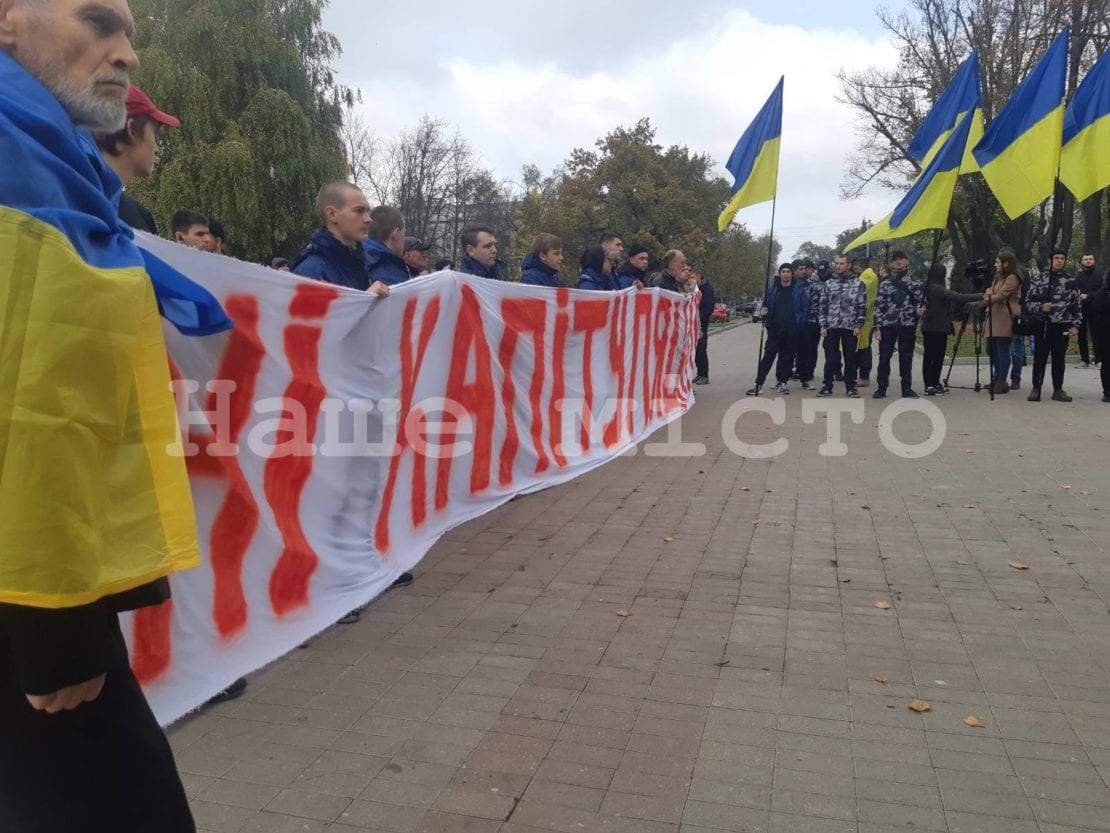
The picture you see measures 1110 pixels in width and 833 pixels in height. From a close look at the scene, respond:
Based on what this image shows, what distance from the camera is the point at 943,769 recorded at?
287 centimetres

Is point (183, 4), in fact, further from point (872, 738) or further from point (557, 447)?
point (872, 738)

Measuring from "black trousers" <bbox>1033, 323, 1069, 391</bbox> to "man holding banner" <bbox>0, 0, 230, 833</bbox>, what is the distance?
12.5m

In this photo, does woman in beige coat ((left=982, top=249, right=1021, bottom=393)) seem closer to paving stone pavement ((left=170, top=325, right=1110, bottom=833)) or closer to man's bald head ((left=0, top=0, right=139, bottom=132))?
paving stone pavement ((left=170, top=325, right=1110, bottom=833))

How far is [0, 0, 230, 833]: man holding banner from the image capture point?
133 centimetres

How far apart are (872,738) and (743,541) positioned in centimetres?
252

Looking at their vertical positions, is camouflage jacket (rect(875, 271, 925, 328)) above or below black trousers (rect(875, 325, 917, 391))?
above

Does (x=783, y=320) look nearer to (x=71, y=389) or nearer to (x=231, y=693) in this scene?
(x=231, y=693)

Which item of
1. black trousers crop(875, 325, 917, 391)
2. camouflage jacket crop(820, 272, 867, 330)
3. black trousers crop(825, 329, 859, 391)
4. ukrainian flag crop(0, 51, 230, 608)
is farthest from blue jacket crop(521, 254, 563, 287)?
black trousers crop(875, 325, 917, 391)

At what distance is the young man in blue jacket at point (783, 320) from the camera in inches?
534

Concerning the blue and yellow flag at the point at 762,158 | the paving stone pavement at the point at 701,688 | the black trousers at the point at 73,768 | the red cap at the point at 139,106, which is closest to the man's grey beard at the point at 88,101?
the red cap at the point at 139,106

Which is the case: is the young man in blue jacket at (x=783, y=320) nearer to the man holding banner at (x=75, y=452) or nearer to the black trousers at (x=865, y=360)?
the black trousers at (x=865, y=360)

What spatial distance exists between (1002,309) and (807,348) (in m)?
3.17

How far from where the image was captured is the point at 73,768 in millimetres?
1533

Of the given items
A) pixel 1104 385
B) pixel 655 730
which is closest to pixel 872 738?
pixel 655 730
